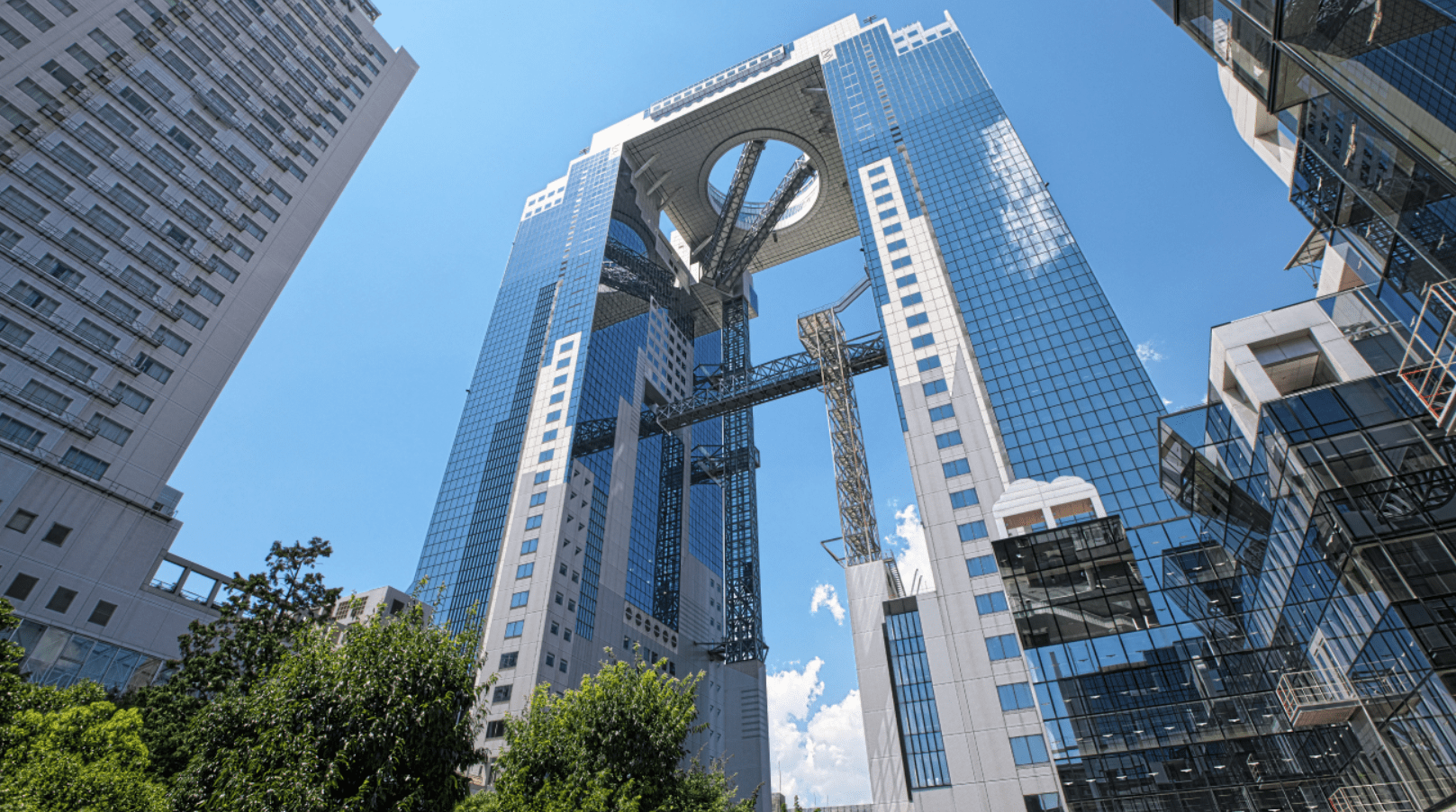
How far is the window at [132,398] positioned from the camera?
44500 mm

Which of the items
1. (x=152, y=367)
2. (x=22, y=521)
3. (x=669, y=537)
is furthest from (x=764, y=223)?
(x=22, y=521)

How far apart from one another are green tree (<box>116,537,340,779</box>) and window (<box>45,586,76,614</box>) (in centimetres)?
1226

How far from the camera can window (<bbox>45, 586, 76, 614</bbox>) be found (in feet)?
119

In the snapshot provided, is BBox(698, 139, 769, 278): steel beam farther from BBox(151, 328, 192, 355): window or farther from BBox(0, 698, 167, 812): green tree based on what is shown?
BBox(0, 698, 167, 812): green tree

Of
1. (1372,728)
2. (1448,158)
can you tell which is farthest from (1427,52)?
(1372,728)

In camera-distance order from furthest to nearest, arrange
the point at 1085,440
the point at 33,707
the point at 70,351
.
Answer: the point at 1085,440
the point at 70,351
the point at 33,707

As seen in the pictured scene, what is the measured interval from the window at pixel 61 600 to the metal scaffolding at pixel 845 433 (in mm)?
53954

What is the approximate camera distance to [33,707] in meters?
21.5

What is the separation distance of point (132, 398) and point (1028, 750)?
6053 cm

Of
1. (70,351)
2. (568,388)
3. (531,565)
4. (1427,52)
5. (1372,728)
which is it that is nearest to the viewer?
(1427,52)

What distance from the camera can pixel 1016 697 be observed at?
131 feet

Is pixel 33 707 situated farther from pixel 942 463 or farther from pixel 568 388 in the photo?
pixel 568 388

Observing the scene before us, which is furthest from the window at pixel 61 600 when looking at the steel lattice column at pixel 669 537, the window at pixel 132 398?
the steel lattice column at pixel 669 537

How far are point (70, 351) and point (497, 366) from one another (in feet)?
152
